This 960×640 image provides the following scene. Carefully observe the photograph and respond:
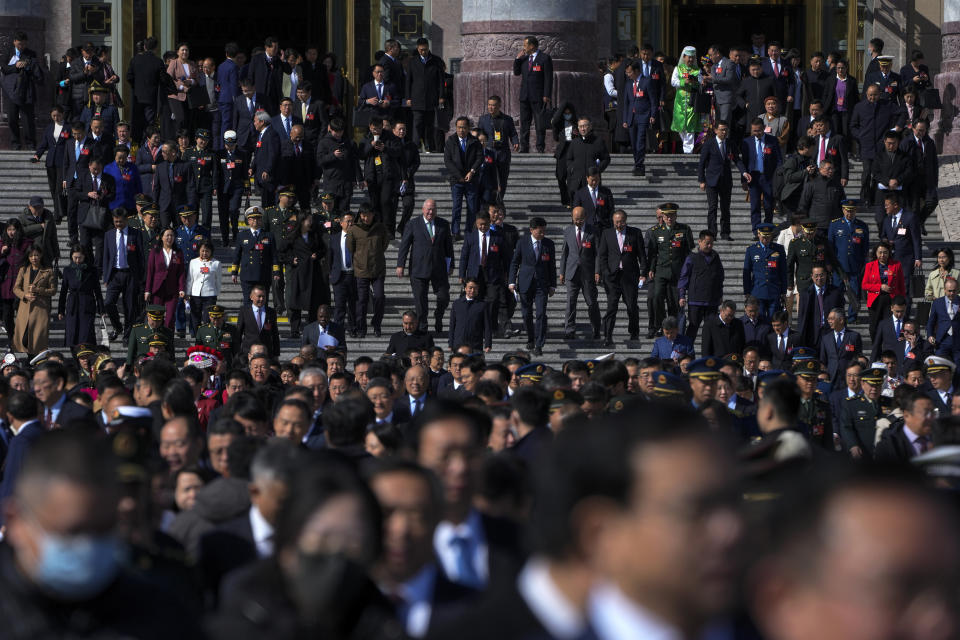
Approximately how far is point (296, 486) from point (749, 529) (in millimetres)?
1118

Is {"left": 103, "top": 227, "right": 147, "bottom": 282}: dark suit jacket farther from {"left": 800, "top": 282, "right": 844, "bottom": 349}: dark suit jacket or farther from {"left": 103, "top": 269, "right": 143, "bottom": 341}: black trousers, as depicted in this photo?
{"left": 800, "top": 282, "right": 844, "bottom": 349}: dark suit jacket

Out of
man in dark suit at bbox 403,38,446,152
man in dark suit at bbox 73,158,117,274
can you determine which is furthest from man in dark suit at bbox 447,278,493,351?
man in dark suit at bbox 403,38,446,152

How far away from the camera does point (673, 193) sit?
2498 centimetres

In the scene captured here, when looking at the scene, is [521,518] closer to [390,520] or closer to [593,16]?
[390,520]

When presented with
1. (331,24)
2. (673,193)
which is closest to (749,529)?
(673,193)

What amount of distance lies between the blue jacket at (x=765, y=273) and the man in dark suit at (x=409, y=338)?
4.21 m

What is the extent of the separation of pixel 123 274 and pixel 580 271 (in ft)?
17.2

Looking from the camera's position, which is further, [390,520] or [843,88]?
[843,88]

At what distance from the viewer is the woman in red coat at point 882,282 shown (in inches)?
843

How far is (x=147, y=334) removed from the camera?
19.2 m

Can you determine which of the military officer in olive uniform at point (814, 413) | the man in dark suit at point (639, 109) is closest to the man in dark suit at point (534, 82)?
the man in dark suit at point (639, 109)

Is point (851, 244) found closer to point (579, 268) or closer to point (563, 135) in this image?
point (579, 268)

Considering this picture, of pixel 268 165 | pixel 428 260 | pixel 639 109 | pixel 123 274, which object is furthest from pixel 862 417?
pixel 639 109

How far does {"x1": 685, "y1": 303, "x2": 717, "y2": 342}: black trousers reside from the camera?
69.3 ft
